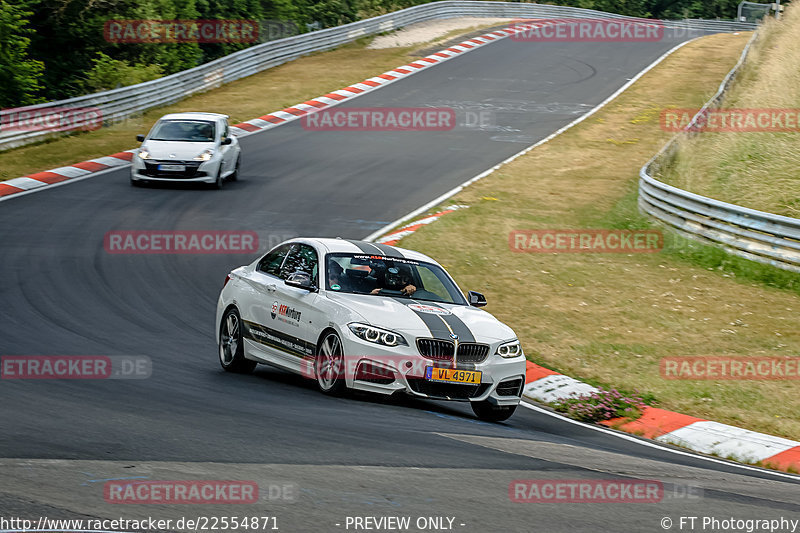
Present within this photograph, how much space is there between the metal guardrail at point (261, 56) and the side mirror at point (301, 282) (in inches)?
738

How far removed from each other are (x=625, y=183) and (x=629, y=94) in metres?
12.1

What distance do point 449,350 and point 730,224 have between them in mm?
10478

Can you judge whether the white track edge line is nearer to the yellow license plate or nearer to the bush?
the bush

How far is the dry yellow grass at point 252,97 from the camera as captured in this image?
1034 inches

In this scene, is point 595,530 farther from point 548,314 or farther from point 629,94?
point 629,94

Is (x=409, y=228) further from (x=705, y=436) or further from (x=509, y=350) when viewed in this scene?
(x=705, y=436)

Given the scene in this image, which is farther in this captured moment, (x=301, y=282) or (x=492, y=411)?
(x=301, y=282)

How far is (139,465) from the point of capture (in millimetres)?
6496

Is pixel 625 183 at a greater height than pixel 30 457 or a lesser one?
lesser

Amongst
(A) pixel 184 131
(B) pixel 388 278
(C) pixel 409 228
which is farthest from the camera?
(A) pixel 184 131

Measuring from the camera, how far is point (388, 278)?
10.7 meters

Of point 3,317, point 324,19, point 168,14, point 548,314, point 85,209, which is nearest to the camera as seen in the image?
point 3,317

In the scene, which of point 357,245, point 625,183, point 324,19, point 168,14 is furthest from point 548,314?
point 324,19

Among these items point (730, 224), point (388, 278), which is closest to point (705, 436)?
point (388, 278)
